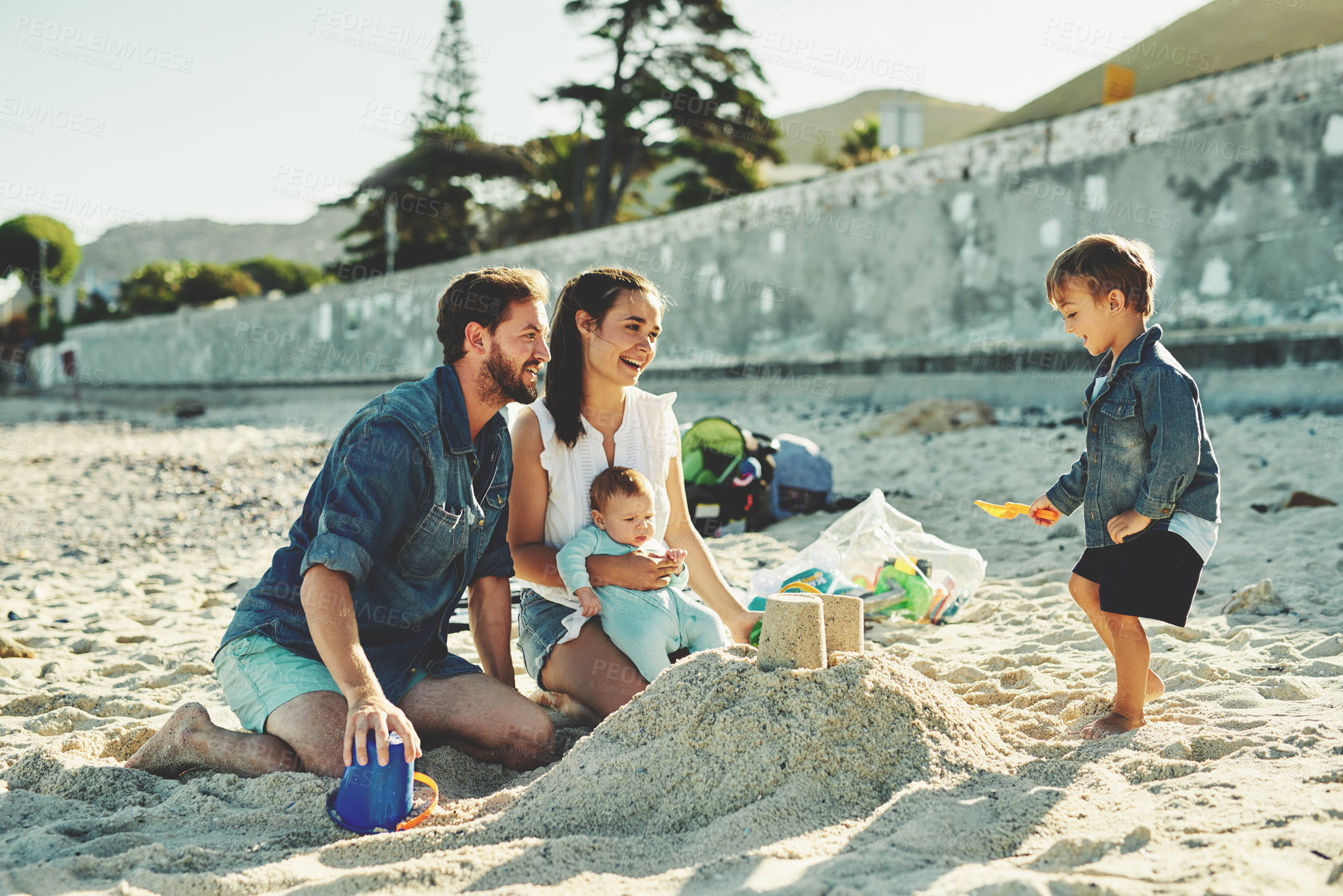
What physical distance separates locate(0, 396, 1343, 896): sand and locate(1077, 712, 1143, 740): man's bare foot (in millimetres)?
97

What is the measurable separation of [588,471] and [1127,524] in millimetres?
1666

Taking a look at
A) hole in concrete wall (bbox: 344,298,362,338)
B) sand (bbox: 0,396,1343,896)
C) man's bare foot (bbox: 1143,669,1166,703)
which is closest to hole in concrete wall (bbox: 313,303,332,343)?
hole in concrete wall (bbox: 344,298,362,338)

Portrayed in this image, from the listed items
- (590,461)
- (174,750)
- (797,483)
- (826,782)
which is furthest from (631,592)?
(797,483)

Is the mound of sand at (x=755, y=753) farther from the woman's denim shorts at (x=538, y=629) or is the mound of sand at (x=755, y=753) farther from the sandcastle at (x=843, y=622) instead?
the woman's denim shorts at (x=538, y=629)

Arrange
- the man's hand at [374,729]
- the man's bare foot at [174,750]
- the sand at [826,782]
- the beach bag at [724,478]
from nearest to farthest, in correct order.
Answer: the sand at [826,782] → the man's hand at [374,729] → the man's bare foot at [174,750] → the beach bag at [724,478]

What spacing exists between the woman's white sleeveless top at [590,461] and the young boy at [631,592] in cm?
7

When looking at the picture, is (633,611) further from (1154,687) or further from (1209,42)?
(1209,42)

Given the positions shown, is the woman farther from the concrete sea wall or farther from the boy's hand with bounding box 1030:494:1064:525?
the concrete sea wall

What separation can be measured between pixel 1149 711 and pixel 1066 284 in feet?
4.14

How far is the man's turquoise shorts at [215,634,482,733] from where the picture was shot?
8.73 ft

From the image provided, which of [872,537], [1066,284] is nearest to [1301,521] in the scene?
[872,537]

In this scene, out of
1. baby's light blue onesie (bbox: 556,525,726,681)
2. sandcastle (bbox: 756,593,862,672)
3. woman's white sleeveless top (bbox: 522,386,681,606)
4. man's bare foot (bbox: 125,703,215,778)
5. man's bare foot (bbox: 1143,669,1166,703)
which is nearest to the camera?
sandcastle (bbox: 756,593,862,672)

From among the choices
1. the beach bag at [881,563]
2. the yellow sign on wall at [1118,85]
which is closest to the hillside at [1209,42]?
the yellow sign on wall at [1118,85]

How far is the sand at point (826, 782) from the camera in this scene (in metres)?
1.79
